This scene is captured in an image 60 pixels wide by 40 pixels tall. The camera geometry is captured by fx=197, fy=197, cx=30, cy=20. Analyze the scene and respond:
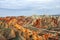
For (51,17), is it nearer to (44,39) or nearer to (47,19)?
(47,19)

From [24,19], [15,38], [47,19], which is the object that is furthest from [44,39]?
[47,19]

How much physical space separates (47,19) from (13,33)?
155 feet

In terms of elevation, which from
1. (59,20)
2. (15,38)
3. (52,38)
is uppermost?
(15,38)

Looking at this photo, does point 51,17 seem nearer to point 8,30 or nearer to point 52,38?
point 52,38

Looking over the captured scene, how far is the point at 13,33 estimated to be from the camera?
13.6 meters

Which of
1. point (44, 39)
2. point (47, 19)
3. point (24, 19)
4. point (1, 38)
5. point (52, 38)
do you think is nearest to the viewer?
point (1, 38)

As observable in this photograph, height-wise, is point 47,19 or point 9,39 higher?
point 9,39

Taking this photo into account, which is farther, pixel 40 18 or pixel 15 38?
pixel 40 18

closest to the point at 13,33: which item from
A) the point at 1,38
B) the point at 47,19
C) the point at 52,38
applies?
the point at 1,38

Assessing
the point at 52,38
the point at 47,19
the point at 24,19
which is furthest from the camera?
the point at 47,19

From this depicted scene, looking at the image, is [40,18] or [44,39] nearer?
[44,39]

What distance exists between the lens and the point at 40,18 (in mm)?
59594

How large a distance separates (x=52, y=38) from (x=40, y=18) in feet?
112

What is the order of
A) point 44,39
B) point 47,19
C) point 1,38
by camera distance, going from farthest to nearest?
point 47,19 < point 44,39 < point 1,38
